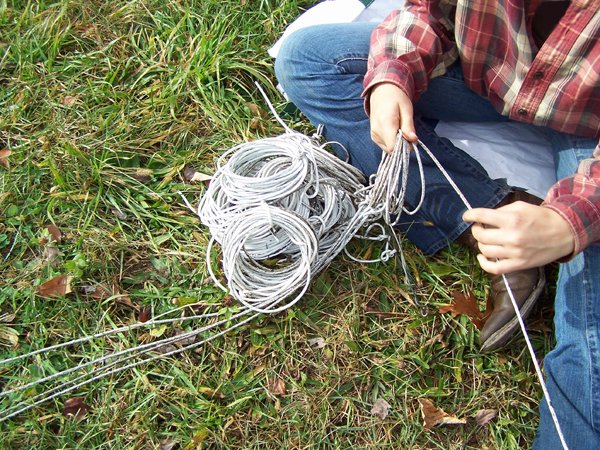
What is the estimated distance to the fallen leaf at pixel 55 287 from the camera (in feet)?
6.97

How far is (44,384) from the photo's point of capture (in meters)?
2.00

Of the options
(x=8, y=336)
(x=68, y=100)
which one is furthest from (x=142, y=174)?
(x=8, y=336)

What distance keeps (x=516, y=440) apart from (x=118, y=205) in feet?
4.85

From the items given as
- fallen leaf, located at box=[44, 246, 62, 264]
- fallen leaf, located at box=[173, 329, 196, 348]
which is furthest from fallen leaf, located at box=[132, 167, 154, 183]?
fallen leaf, located at box=[173, 329, 196, 348]

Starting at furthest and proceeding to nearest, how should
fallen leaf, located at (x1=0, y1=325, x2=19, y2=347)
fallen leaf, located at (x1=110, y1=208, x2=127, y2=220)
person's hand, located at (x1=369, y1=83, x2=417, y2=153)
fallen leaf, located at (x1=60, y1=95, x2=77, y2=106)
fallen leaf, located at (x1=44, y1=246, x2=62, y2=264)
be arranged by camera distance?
fallen leaf, located at (x1=60, y1=95, x2=77, y2=106)
fallen leaf, located at (x1=110, y1=208, x2=127, y2=220)
fallen leaf, located at (x1=44, y1=246, x2=62, y2=264)
fallen leaf, located at (x1=0, y1=325, x2=19, y2=347)
person's hand, located at (x1=369, y1=83, x2=417, y2=153)

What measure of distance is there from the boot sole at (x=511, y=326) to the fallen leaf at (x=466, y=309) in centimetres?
7

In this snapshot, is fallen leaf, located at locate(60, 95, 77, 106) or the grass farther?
fallen leaf, located at locate(60, 95, 77, 106)

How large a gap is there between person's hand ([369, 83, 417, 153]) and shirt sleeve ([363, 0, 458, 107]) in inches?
1.0

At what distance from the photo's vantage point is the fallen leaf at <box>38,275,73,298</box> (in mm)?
2125

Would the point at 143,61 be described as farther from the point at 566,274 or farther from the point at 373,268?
the point at 566,274

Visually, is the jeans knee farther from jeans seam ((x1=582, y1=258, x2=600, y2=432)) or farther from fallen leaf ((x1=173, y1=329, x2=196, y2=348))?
A: jeans seam ((x1=582, y1=258, x2=600, y2=432))

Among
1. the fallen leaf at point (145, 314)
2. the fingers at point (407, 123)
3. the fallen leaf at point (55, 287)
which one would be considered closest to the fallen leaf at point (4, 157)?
the fallen leaf at point (55, 287)

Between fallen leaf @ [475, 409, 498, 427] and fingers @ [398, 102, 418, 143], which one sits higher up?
fingers @ [398, 102, 418, 143]

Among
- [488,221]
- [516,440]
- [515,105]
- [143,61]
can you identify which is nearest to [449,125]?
[515,105]
